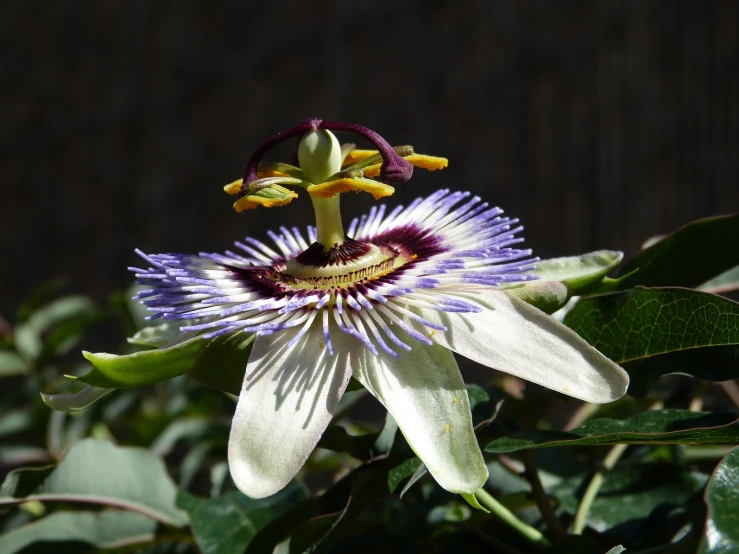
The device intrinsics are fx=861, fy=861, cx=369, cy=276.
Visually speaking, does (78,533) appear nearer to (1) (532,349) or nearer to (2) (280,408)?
(2) (280,408)

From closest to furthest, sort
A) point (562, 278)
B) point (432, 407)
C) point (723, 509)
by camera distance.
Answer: point (723, 509)
point (432, 407)
point (562, 278)

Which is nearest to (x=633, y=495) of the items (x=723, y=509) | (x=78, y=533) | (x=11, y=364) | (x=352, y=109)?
(x=723, y=509)

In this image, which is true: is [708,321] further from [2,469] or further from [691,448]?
[2,469]

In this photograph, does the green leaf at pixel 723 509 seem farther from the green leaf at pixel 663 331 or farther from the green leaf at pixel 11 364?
the green leaf at pixel 11 364

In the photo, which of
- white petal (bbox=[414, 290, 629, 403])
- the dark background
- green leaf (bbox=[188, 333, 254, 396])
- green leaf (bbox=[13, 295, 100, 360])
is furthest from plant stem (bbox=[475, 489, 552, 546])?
Answer: the dark background

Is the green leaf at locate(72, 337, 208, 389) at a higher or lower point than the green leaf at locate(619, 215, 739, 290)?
higher

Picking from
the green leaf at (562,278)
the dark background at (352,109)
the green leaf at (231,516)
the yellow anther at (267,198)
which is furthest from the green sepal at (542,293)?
the dark background at (352,109)

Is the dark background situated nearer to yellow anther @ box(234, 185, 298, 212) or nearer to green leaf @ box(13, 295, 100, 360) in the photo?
green leaf @ box(13, 295, 100, 360)
